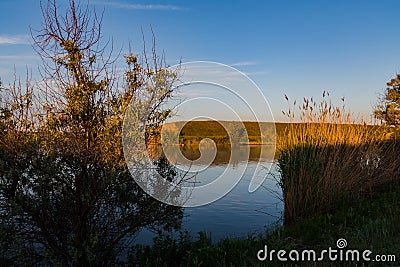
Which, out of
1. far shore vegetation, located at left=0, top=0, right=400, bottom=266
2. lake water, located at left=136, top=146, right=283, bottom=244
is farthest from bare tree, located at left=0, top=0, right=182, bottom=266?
lake water, located at left=136, top=146, right=283, bottom=244

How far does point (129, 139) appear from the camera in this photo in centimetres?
450

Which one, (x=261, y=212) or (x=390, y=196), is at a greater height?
(x=390, y=196)

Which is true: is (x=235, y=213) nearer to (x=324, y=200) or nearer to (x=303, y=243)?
(x=324, y=200)

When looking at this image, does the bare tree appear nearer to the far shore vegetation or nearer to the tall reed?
the far shore vegetation

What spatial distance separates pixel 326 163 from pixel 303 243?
101 inches

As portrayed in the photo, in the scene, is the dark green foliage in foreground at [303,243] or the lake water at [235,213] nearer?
the dark green foliage in foreground at [303,243]

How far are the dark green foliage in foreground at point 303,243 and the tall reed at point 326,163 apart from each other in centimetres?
64

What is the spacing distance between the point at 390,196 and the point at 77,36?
6.31 metres

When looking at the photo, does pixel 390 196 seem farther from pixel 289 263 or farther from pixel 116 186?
pixel 116 186

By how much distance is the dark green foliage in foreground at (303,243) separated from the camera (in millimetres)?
3846

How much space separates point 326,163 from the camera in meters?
6.71

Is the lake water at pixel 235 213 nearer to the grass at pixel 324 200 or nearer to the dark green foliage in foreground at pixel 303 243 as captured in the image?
the grass at pixel 324 200

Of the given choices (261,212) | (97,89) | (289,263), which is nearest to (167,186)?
(97,89)

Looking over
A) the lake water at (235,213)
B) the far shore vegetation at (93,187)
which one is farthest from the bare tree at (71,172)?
the lake water at (235,213)
